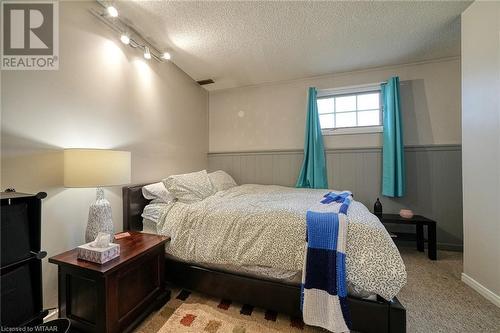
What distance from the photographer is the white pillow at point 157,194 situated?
1892 mm

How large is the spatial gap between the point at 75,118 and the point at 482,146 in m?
3.20

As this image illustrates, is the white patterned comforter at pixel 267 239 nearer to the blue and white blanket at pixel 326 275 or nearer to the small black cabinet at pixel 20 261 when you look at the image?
the blue and white blanket at pixel 326 275

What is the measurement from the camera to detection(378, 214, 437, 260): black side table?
2.22 metres

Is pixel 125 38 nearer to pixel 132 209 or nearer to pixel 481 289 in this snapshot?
pixel 132 209

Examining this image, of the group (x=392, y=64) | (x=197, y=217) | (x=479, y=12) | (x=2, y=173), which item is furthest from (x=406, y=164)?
(x=2, y=173)

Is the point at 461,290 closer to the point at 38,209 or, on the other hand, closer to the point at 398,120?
the point at 398,120

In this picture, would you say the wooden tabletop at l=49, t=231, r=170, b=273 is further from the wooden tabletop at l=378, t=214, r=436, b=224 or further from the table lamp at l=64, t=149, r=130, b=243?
the wooden tabletop at l=378, t=214, r=436, b=224

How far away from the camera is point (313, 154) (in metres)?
2.89

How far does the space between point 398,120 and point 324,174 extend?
115 cm

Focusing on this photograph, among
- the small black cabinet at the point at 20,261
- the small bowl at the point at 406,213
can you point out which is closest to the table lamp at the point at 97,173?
the small black cabinet at the point at 20,261

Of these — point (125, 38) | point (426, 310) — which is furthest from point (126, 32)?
point (426, 310)

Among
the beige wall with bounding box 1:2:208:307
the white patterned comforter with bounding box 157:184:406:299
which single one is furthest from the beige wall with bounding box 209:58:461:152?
the white patterned comforter with bounding box 157:184:406:299

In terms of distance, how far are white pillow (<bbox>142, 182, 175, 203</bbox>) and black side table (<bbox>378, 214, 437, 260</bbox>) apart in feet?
8.06

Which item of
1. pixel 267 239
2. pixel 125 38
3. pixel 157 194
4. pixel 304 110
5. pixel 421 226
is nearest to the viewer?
pixel 267 239
